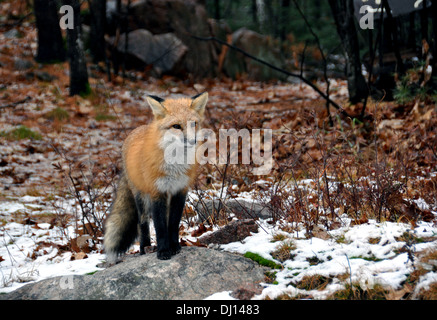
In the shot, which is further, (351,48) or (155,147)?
(351,48)

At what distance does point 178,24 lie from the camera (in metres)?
19.7

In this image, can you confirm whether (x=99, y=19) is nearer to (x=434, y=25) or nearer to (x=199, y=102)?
(x=434, y=25)

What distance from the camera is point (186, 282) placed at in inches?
155

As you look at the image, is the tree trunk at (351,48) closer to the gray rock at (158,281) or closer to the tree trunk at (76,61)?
the gray rock at (158,281)

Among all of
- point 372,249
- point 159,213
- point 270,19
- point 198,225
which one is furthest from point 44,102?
point 270,19

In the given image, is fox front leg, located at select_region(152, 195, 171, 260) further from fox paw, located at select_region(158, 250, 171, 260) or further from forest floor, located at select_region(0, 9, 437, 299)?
forest floor, located at select_region(0, 9, 437, 299)

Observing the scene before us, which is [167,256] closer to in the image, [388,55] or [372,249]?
[372,249]

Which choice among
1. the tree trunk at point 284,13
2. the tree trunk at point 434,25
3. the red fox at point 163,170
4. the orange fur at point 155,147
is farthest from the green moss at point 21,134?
the tree trunk at point 284,13

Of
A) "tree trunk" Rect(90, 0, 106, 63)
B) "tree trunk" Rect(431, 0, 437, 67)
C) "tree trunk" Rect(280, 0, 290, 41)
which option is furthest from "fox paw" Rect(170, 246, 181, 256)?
"tree trunk" Rect(280, 0, 290, 41)

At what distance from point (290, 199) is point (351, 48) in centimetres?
562

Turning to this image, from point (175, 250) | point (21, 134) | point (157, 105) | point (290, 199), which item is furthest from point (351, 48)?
point (21, 134)

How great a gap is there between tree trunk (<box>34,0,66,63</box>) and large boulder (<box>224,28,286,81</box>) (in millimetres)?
8166

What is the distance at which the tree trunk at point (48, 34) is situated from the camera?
16.3 meters

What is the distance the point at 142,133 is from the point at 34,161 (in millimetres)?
6542
